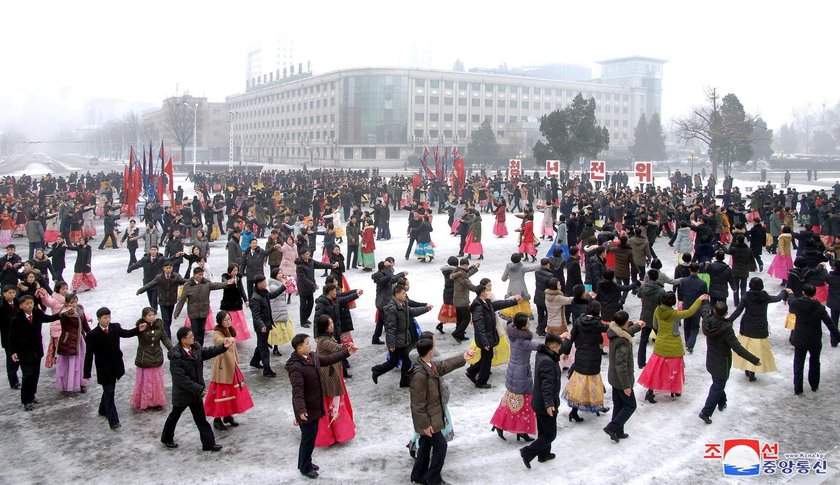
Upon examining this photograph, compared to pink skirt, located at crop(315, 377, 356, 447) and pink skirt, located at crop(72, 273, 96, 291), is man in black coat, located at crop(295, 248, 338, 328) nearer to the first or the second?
pink skirt, located at crop(315, 377, 356, 447)

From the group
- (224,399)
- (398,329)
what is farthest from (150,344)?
(398,329)

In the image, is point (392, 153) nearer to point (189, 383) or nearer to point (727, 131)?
point (727, 131)

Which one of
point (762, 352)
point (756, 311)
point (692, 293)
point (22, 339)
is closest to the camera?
point (22, 339)

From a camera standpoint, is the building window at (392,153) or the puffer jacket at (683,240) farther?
the building window at (392,153)

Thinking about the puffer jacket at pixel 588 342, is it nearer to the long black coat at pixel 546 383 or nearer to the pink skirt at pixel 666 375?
the long black coat at pixel 546 383

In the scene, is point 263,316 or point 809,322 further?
point 263,316

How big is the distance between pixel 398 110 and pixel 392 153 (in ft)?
20.2

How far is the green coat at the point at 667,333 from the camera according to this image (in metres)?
8.77

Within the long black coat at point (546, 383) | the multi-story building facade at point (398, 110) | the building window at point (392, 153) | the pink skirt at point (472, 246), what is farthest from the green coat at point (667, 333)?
the building window at point (392, 153)

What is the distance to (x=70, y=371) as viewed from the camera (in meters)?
9.43

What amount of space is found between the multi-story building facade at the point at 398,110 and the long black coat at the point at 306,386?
272 ft

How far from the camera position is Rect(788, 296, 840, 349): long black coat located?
9.06m

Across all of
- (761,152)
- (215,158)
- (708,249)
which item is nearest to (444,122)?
(761,152)
